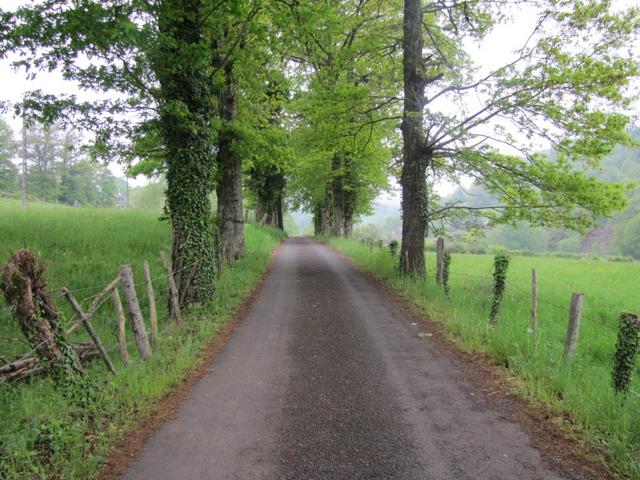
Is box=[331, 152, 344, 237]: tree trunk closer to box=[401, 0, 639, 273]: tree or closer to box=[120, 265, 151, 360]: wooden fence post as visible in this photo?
box=[401, 0, 639, 273]: tree

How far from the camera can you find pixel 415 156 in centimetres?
1184

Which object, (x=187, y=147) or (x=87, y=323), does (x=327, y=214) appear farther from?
(x=87, y=323)

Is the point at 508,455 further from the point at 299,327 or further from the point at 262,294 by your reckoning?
the point at 262,294

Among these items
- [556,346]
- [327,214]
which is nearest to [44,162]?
[327,214]

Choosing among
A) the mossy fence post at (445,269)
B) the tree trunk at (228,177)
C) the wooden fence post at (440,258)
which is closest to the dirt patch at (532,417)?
the mossy fence post at (445,269)

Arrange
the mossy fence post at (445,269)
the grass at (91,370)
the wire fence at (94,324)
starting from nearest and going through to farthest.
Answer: the grass at (91,370) < the wire fence at (94,324) < the mossy fence post at (445,269)

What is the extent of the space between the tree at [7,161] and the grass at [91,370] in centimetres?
5773

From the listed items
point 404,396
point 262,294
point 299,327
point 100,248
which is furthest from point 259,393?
point 100,248

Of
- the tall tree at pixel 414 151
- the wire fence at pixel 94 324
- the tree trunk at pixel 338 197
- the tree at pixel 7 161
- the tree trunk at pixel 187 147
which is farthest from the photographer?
the tree at pixel 7 161

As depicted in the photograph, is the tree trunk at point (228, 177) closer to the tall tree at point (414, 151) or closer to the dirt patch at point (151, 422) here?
the tall tree at point (414, 151)

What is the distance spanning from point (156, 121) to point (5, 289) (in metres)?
6.10

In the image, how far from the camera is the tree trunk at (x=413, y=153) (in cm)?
1158

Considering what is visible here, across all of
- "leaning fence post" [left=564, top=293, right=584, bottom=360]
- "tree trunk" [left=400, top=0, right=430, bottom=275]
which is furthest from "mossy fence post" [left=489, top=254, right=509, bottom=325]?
"tree trunk" [left=400, top=0, right=430, bottom=275]

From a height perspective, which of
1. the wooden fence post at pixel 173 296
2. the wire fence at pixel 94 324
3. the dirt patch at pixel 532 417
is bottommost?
the dirt patch at pixel 532 417
